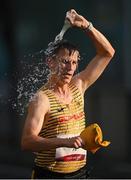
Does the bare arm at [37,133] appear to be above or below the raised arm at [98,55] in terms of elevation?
below

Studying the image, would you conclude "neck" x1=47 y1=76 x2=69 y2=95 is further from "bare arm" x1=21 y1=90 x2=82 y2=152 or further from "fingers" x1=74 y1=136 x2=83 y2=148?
"fingers" x1=74 y1=136 x2=83 y2=148

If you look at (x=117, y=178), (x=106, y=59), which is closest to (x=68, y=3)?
(x=117, y=178)

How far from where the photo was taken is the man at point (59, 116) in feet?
13.8

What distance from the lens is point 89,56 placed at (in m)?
9.05

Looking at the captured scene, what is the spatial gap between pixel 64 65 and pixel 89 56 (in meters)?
4.76

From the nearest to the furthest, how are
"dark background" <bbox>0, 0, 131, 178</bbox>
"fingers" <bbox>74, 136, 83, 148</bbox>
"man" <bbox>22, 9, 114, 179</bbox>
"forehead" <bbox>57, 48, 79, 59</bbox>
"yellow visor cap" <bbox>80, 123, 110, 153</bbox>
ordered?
"fingers" <bbox>74, 136, 83, 148</bbox>
"yellow visor cap" <bbox>80, 123, 110, 153</bbox>
"man" <bbox>22, 9, 114, 179</bbox>
"forehead" <bbox>57, 48, 79, 59</bbox>
"dark background" <bbox>0, 0, 131, 178</bbox>

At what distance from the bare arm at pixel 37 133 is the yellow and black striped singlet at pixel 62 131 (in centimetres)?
7

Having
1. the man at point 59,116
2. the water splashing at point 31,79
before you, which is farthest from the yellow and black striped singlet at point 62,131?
the water splashing at point 31,79

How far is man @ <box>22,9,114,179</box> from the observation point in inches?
165

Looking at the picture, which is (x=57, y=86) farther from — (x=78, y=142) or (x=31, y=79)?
(x=78, y=142)

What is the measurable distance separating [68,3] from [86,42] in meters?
0.76

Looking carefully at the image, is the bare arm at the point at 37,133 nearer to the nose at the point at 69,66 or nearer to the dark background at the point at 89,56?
the nose at the point at 69,66

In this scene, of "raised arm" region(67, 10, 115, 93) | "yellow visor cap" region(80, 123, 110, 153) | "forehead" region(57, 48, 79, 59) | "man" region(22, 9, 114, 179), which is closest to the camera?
"yellow visor cap" region(80, 123, 110, 153)

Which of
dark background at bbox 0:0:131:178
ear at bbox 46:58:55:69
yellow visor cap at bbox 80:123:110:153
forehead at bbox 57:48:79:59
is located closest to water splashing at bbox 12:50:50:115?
ear at bbox 46:58:55:69
